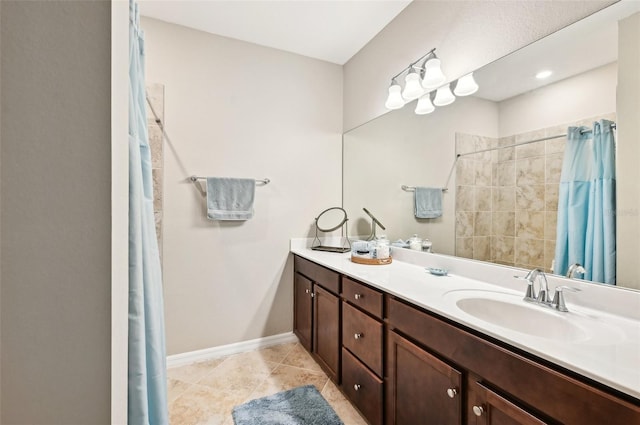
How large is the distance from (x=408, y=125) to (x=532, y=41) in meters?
0.86

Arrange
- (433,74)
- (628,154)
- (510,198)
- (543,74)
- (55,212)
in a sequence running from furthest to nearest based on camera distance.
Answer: (433,74) → (510,198) → (543,74) → (628,154) → (55,212)

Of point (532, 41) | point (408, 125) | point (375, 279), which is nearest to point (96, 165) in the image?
point (375, 279)

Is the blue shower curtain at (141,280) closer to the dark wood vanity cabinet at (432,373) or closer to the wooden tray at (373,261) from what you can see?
the dark wood vanity cabinet at (432,373)

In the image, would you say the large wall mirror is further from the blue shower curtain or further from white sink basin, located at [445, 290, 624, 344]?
the blue shower curtain

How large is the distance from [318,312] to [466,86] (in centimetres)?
169

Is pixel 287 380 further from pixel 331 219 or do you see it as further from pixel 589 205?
pixel 589 205

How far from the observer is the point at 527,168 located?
132cm

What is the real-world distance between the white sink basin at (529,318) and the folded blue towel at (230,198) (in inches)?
61.6

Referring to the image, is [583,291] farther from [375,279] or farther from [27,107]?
[27,107]

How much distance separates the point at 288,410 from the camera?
1562 mm

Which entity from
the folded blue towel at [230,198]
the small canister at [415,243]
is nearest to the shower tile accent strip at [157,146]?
the folded blue towel at [230,198]

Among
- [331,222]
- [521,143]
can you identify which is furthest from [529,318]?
[331,222]

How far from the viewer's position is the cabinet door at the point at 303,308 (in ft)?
6.95

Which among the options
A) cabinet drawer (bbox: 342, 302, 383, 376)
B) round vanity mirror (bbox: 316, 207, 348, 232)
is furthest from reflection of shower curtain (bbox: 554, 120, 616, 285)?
round vanity mirror (bbox: 316, 207, 348, 232)
